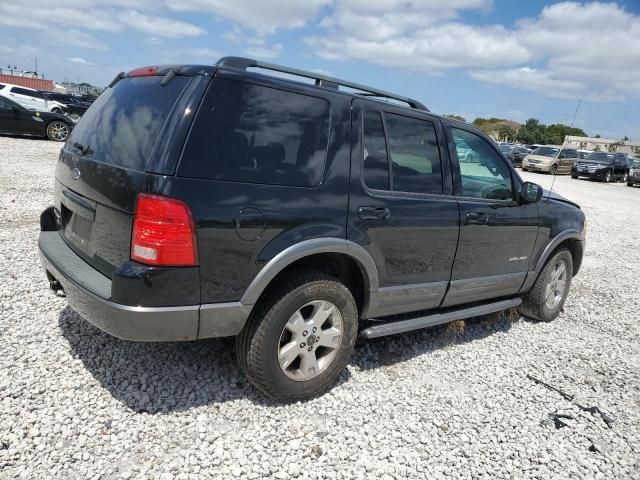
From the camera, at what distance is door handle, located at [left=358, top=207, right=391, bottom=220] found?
306cm

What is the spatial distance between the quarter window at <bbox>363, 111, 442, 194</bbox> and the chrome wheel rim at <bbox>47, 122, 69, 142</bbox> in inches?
626

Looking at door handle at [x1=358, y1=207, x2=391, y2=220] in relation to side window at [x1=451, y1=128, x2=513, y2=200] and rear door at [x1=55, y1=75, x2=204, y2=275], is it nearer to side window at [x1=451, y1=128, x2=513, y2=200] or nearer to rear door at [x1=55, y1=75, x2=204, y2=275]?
side window at [x1=451, y1=128, x2=513, y2=200]

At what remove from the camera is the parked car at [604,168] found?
87.0ft

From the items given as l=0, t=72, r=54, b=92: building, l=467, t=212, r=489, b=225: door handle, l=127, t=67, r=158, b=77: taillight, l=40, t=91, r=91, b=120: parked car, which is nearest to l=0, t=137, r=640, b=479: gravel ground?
l=467, t=212, r=489, b=225: door handle

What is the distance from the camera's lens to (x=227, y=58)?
2.75m

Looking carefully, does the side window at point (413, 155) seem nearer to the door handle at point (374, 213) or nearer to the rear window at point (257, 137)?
the door handle at point (374, 213)

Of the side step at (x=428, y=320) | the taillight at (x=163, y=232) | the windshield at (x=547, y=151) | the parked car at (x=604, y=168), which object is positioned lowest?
the side step at (x=428, y=320)

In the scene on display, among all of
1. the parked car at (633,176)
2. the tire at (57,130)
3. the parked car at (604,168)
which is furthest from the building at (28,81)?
the parked car at (633,176)

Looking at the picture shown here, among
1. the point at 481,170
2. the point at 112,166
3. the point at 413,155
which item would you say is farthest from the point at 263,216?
the point at 481,170

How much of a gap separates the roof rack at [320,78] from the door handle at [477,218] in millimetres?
888

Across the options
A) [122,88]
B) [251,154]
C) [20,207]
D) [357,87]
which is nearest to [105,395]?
[251,154]

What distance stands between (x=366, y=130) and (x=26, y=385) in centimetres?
263

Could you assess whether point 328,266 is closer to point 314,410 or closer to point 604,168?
point 314,410

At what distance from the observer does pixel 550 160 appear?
26.6 meters
